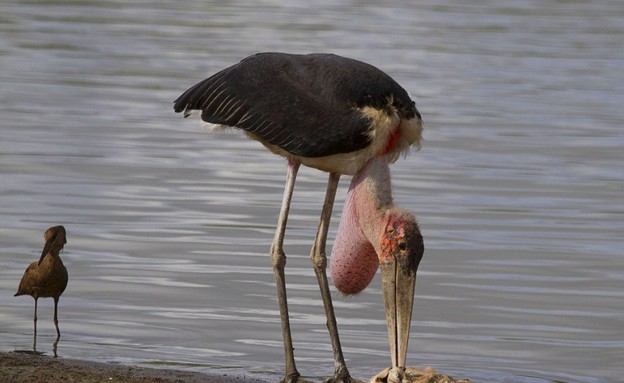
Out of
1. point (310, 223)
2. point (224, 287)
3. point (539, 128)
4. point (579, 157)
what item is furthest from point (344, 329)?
point (539, 128)

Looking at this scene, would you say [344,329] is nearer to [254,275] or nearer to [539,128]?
[254,275]

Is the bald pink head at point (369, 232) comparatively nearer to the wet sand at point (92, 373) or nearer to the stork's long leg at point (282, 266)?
the stork's long leg at point (282, 266)

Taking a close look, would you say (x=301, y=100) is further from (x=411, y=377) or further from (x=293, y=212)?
(x=293, y=212)

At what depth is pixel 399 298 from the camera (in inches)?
300

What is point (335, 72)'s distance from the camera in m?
7.95

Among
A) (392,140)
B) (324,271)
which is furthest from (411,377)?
(392,140)

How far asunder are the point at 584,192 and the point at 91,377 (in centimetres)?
732

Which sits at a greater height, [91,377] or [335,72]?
[335,72]

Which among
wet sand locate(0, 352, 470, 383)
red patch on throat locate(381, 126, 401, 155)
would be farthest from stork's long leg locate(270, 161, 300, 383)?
red patch on throat locate(381, 126, 401, 155)

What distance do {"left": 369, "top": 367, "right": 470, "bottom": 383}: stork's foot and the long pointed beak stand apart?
0.14m

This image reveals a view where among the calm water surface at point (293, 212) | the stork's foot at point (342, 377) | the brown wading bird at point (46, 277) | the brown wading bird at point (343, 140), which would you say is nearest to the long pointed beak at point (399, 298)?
the brown wading bird at point (343, 140)

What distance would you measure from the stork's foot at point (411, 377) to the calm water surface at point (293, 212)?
99 centimetres

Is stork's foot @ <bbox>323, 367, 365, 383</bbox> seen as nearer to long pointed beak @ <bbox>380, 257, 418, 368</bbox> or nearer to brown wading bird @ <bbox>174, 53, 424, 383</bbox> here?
brown wading bird @ <bbox>174, 53, 424, 383</bbox>

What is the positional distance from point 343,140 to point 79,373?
1.65 metres
